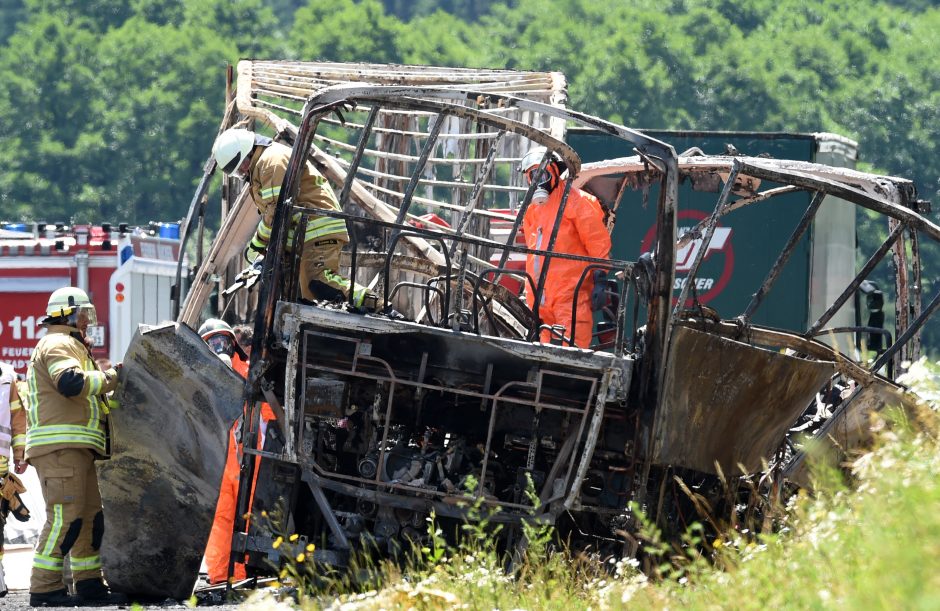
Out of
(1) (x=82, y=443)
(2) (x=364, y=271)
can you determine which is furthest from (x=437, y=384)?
(2) (x=364, y=271)

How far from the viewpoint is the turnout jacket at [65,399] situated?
8141 mm

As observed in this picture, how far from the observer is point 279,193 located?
26.7 ft

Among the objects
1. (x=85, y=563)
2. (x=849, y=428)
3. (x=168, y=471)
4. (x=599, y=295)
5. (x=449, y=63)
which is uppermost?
(x=449, y=63)

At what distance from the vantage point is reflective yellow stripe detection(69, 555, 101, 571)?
8.27 m

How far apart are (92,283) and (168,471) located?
8814 millimetres

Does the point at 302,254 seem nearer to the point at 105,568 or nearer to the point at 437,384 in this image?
the point at 437,384

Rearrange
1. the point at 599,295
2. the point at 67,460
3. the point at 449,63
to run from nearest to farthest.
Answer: the point at 67,460
the point at 599,295
the point at 449,63

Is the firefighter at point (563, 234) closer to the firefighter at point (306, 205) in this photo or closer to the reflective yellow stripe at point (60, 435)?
the firefighter at point (306, 205)

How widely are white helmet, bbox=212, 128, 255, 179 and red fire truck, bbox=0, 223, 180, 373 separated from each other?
7877 millimetres

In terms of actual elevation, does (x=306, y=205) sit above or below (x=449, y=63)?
below

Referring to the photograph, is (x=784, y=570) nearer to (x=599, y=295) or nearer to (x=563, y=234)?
(x=599, y=295)

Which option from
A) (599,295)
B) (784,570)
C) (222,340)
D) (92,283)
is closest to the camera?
Result: (784,570)

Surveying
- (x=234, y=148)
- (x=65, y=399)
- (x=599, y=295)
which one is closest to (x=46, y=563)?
(x=65, y=399)

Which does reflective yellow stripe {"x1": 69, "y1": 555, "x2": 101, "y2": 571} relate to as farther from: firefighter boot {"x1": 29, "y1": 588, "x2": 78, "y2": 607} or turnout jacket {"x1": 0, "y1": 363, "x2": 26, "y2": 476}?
turnout jacket {"x1": 0, "y1": 363, "x2": 26, "y2": 476}
